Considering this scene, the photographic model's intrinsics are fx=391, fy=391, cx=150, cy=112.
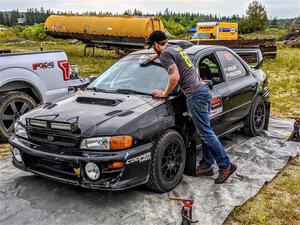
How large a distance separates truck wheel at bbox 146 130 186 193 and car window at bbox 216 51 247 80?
1721 millimetres

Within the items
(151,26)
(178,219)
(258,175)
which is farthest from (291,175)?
(151,26)

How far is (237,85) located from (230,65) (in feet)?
1.10

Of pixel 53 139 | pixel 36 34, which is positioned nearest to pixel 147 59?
pixel 53 139

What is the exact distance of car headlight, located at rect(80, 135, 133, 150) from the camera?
3848mm

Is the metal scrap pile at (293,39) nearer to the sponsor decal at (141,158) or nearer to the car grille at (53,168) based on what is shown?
the sponsor decal at (141,158)

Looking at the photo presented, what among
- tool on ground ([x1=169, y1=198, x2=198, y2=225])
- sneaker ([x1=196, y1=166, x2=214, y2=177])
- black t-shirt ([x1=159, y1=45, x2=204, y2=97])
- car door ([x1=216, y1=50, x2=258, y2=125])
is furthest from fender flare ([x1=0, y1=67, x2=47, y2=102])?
tool on ground ([x1=169, y1=198, x2=198, y2=225])

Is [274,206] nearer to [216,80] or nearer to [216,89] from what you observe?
[216,89]

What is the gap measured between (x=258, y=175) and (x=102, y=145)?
225cm

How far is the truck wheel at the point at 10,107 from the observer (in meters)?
6.25

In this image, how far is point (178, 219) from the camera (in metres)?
3.86

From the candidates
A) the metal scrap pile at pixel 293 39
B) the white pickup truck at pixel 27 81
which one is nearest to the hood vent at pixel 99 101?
the white pickup truck at pixel 27 81

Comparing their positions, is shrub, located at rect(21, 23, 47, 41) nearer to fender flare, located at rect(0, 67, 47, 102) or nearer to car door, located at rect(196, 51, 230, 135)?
fender flare, located at rect(0, 67, 47, 102)

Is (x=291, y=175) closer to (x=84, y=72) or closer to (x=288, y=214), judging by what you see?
(x=288, y=214)

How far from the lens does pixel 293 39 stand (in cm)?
3462
